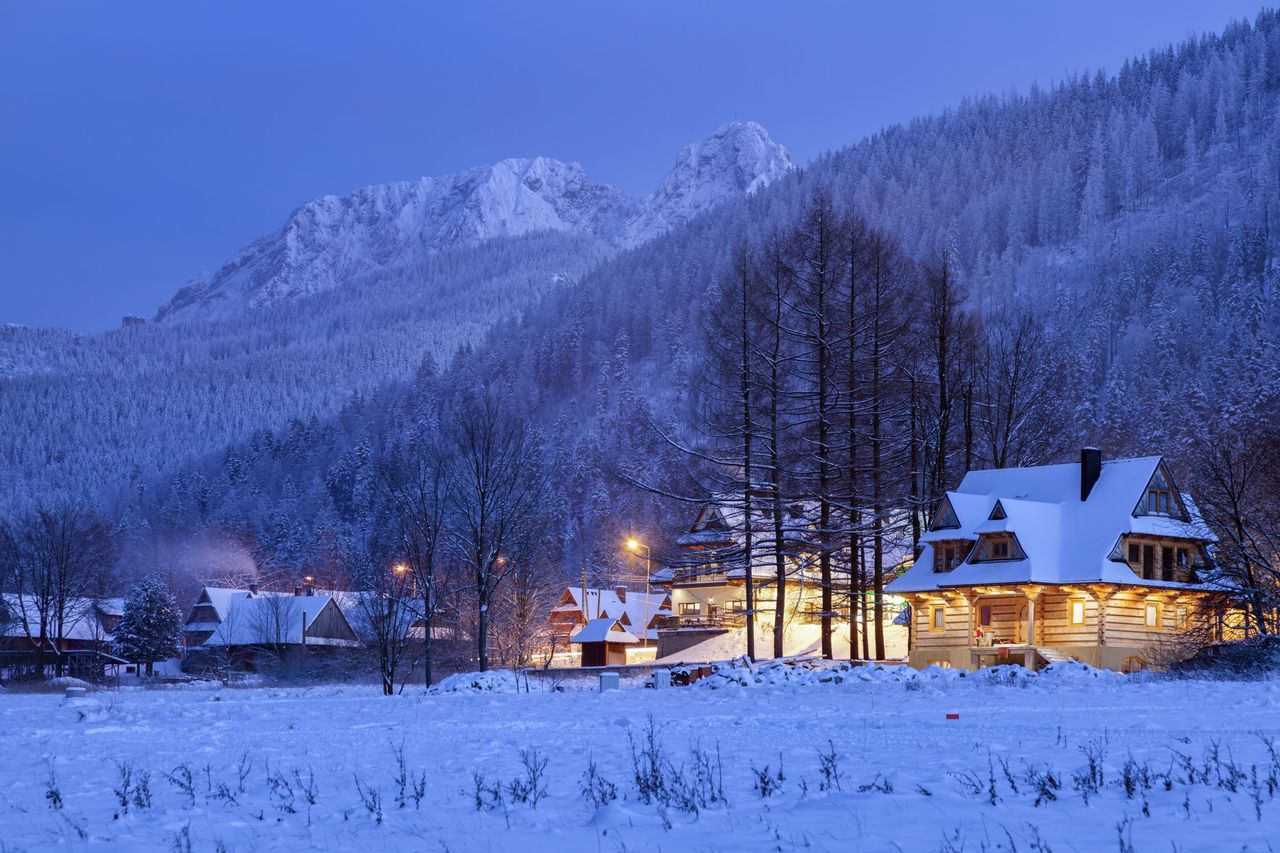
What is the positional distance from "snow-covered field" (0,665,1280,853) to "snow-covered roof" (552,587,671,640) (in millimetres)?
56195

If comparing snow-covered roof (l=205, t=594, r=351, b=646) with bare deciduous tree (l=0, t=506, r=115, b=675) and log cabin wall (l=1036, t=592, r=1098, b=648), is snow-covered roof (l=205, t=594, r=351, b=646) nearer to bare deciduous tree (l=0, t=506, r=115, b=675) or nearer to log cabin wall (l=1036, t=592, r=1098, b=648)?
bare deciduous tree (l=0, t=506, r=115, b=675)

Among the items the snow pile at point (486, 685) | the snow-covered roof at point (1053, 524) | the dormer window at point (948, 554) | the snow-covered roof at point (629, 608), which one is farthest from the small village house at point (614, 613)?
the snow pile at point (486, 685)

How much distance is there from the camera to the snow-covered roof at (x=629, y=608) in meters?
81.8

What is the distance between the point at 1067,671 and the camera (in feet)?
107

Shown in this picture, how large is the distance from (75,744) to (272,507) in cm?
17456

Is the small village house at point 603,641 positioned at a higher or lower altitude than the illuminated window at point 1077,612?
lower

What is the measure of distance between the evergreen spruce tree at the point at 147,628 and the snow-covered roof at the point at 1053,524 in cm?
5939

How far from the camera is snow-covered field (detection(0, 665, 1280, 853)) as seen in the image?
10312 millimetres

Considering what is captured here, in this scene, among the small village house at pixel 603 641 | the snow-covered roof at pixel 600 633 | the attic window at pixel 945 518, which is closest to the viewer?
the attic window at pixel 945 518

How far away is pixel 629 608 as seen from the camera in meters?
83.9

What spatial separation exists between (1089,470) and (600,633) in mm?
33797

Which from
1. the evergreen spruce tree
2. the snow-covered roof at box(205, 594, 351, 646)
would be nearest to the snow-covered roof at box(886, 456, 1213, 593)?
the snow-covered roof at box(205, 594, 351, 646)

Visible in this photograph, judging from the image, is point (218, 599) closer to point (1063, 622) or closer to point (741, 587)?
point (741, 587)

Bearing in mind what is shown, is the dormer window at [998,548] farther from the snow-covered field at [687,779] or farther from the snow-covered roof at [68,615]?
the snow-covered roof at [68,615]
